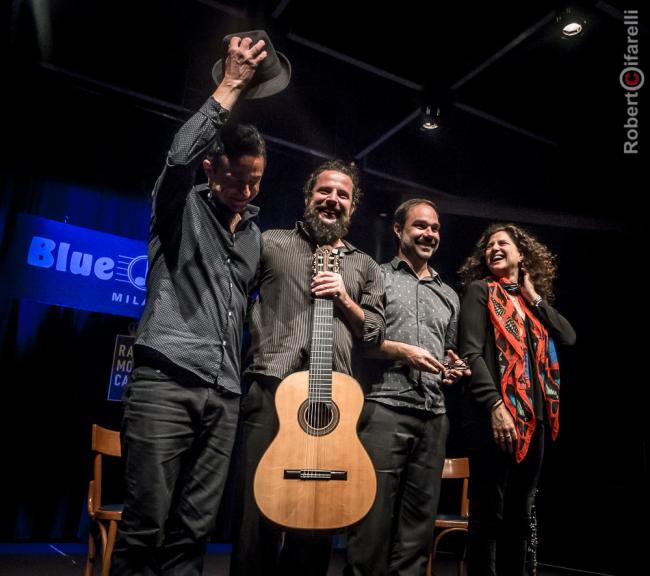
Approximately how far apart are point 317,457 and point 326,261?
2.76 ft

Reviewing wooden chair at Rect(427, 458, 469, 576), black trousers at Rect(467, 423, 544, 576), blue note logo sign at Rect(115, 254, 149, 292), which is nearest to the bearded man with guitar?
black trousers at Rect(467, 423, 544, 576)

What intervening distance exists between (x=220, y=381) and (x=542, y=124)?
196 inches

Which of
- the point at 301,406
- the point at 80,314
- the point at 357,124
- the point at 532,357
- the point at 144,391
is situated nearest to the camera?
the point at 144,391

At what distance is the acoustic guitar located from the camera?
75.5 inches

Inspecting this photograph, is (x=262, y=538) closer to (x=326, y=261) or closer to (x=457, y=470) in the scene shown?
(x=326, y=261)

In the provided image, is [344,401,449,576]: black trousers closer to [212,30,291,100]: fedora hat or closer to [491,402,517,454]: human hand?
[491,402,517,454]: human hand

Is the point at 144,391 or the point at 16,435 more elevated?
the point at 144,391

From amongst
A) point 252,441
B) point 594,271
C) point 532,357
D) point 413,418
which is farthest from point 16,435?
point 594,271

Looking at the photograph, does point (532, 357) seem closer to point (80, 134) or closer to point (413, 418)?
point (413, 418)

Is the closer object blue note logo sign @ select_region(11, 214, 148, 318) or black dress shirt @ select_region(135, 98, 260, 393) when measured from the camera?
black dress shirt @ select_region(135, 98, 260, 393)

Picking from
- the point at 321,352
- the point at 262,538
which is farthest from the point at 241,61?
the point at 262,538

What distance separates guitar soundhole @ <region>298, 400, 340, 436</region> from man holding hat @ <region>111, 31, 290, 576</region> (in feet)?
0.91

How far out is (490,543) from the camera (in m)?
2.38

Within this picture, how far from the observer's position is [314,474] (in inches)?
77.0
